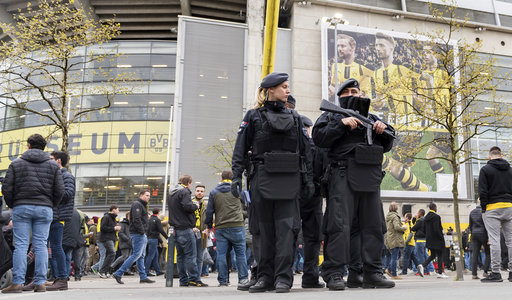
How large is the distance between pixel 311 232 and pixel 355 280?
2.24 feet

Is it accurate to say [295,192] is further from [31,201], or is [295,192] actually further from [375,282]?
[31,201]

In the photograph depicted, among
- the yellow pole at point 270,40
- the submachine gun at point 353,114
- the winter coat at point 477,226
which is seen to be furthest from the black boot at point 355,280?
the winter coat at point 477,226

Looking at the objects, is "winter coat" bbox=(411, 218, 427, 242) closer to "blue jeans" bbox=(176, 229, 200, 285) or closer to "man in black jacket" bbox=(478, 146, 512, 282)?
"man in black jacket" bbox=(478, 146, 512, 282)

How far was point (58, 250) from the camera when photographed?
22.5 feet

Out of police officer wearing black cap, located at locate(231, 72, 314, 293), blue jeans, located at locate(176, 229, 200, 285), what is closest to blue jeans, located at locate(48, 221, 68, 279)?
blue jeans, located at locate(176, 229, 200, 285)

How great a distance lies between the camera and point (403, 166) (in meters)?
29.5

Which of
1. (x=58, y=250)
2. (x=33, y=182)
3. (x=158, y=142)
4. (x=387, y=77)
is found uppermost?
(x=387, y=77)

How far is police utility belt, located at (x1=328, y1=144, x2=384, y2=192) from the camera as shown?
15.2 feet

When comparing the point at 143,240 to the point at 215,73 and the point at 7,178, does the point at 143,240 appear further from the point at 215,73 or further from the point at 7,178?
the point at 215,73

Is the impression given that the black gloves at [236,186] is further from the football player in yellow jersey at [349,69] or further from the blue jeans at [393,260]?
the football player in yellow jersey at [349,69]

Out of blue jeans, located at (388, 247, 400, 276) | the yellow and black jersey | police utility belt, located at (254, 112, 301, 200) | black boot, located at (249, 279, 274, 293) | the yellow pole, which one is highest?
the yellow and black jersey

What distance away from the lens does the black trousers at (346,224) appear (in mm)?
4508

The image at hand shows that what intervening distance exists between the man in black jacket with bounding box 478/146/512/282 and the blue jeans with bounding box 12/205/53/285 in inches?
254

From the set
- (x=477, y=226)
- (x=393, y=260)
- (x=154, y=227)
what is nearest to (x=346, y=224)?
(x=477, y=226)
